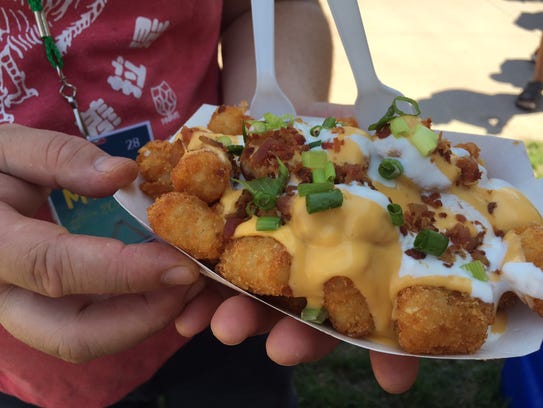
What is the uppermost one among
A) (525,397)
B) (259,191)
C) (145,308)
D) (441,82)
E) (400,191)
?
(259,191)

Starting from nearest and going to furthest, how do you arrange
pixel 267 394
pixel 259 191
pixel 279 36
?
pixel 259 191
pixel 267 394
pixel 279 36

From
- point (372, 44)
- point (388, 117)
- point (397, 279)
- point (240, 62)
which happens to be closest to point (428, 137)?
point (388, 117)

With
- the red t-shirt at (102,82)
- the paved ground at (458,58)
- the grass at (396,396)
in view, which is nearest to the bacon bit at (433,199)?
the red t-shirt at (102,82)

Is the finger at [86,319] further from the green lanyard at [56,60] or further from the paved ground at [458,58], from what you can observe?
the paved ground at [458,58]

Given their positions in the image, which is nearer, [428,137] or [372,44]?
[428,137]

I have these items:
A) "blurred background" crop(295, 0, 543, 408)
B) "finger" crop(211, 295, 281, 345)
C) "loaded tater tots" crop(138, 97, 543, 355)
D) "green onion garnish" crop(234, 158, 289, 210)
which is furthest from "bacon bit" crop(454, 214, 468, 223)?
"blurred background" crop(295, 0, 543, 408)

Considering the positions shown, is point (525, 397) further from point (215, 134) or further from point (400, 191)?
point (215, 134)
